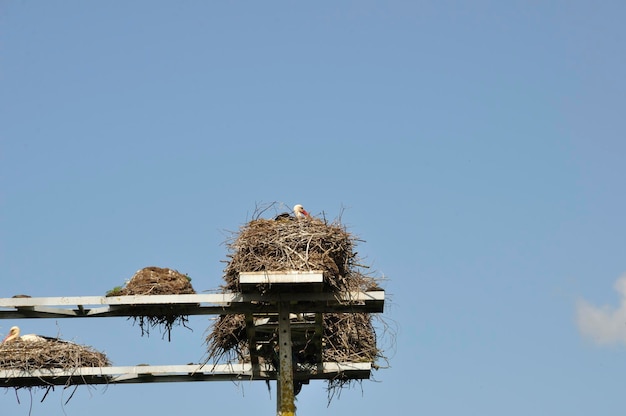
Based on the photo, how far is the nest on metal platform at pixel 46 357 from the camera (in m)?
14.7

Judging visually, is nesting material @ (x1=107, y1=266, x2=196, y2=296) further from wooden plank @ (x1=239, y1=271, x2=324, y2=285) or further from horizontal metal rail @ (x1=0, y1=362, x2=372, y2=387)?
wooden plank @ (x1=239, y1=271, x2=324, y2=285)

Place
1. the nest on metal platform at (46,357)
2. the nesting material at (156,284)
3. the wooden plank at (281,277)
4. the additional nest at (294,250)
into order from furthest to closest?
the nest on metal platform at (46,357) → the nesting material at (156,284) → the additional nest at (294,250) → the wooden plank at (281,277)

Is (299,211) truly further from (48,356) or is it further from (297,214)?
(48,356)

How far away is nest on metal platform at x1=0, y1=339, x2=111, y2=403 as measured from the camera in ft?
48.1

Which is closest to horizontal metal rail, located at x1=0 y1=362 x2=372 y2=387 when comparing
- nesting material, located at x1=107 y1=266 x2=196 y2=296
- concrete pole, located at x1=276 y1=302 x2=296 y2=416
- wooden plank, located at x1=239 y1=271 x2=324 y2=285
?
nesting material, located at x1=107 y1=266 x2=196 y2=296

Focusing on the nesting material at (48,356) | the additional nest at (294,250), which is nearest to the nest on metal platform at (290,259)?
the additional nest at (294,250)

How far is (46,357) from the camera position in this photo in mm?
14742

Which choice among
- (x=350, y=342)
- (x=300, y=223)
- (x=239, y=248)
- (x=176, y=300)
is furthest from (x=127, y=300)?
(x=350, y=342)

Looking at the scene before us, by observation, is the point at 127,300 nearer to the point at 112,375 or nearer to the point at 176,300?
the point at 176,300

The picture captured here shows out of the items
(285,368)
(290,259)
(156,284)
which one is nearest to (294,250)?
(290,259)

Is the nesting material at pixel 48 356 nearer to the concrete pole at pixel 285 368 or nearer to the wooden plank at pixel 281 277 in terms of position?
the concrete pole at pixel 285 368

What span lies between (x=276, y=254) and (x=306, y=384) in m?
3.66

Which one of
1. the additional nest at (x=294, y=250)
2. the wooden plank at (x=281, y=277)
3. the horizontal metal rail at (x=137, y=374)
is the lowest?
the horizontal metal rail at (x=137, y=374)

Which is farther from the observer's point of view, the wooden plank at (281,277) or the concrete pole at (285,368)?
the concrete pole at (285,368)
